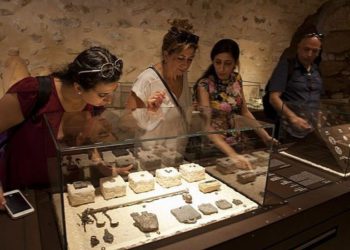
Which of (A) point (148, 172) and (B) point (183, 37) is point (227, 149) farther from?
(B) point (183, 37)

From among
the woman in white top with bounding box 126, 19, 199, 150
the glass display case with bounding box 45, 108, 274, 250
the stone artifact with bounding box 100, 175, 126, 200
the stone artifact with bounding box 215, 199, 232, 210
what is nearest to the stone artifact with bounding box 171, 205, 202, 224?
the glass display case with bounding box 45, 108, 274, 250

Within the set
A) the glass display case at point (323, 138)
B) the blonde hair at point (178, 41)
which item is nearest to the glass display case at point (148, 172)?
the blonde hair at point (178, 41)

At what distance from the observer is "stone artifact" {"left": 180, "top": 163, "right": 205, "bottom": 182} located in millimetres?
1480

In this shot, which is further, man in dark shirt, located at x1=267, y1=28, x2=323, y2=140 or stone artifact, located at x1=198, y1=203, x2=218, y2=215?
man in dark shirt, located at x1=267, y1=28, x2=323, y2=140

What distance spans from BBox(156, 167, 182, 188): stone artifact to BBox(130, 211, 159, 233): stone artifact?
27 cm

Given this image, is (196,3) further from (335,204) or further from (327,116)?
(335,204)

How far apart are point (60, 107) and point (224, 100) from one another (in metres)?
0.99

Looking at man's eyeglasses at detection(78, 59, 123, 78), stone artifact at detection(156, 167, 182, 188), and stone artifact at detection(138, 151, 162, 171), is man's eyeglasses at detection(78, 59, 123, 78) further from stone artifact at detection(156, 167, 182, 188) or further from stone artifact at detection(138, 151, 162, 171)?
stone artifact at detection(156, 167, 182, 188)

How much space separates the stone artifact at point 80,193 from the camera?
1.18 meters

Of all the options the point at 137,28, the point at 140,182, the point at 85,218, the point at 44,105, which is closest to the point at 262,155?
the point at 140,182

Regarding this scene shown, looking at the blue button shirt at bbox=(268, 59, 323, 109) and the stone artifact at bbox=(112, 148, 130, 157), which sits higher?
the blue button shirt at bbox=(268, 59, 323, 109)

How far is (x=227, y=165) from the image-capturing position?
150cm

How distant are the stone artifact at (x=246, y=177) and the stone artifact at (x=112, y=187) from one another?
54cm

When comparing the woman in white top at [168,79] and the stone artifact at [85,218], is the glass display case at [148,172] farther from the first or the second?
the woman in white top at [168,79]
